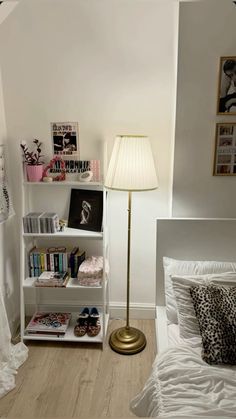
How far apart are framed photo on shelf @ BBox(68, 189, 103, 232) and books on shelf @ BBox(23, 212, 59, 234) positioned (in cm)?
16

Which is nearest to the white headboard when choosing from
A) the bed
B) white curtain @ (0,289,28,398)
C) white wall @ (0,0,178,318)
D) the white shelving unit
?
the bed

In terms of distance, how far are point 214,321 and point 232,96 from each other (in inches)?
54.2

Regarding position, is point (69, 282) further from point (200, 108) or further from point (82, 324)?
point (200, 108)

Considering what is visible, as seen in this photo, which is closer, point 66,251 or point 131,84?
point 131,84

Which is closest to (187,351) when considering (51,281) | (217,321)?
(217,321)

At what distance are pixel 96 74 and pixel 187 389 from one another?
1.96 meters

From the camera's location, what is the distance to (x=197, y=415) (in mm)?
1203

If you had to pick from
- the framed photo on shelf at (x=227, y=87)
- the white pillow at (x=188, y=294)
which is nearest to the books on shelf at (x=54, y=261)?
the white pillow at (x=188, y=294)

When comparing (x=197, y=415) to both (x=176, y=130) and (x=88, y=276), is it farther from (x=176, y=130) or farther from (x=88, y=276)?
(x=176, y=130)

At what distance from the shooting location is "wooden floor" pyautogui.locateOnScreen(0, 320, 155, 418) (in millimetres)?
1729

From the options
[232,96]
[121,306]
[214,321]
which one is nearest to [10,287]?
[121,306]

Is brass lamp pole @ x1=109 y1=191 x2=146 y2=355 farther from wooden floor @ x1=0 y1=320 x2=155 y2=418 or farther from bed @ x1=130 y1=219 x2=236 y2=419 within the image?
bed @ x1=130 y1=219 x2=236 y2=419

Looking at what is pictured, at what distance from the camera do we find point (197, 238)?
206 centimetres

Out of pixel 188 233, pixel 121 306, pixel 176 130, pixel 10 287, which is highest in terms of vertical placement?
pixel 176 130
